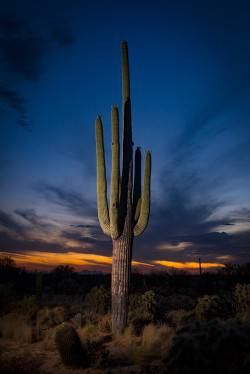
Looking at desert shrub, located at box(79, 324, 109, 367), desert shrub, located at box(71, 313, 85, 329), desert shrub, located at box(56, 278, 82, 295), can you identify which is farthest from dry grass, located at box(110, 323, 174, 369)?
desert shrub, located at box(56, 278, 82, 295)

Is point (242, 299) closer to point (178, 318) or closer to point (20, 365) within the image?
point (178, 318)

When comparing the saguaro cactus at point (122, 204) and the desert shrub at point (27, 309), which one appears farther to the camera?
the desert shrub at point (27, 309)

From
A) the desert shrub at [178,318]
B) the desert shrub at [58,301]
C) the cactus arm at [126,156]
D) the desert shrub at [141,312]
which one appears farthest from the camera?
the desert shrub at [58,301]

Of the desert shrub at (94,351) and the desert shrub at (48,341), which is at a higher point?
the desert shrub at (94,351)

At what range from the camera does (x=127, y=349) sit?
7023 millimetres

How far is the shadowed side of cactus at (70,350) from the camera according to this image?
19.2 ft

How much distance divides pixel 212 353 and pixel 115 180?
6.18 metres

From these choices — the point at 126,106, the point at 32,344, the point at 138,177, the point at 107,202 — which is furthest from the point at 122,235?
the point at 126,106

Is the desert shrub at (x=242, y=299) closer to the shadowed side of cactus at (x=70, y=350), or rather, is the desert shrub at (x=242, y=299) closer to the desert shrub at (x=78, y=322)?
the desert shrub at (x=78, y=322)

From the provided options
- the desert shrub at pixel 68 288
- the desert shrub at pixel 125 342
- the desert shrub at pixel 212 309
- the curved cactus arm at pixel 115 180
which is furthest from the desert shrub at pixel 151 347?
the desert shrub at pixel 68 288

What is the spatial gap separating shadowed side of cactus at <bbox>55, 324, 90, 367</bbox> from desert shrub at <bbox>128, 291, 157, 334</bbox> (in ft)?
10.6

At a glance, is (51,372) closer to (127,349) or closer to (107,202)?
(127,349)

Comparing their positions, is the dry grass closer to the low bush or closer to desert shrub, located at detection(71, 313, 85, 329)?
desert shrub, located at detection(71, 313, 85, 329)

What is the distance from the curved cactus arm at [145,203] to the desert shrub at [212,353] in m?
5.64
